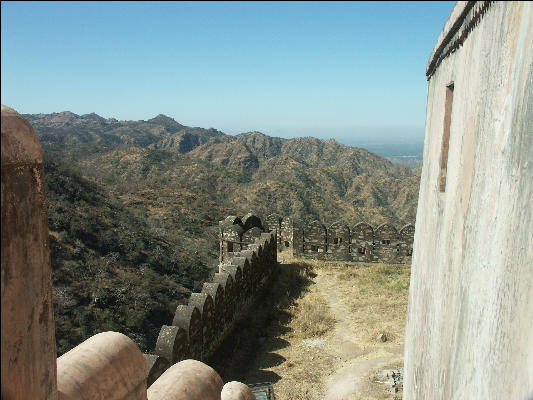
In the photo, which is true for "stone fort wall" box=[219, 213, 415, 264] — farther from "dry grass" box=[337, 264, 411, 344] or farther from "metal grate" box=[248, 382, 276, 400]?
"metal grate" box=[248, 382, 276, 400]

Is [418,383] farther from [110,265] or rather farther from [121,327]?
[110,265]

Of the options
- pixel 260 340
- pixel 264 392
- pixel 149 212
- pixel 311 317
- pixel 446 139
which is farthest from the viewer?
pixel 149 212

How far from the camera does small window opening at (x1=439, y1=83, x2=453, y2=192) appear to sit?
2990mm

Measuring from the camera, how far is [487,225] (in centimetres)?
180

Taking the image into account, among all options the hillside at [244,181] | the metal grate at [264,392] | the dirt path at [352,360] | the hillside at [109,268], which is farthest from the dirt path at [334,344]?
the hillside at [244,181]

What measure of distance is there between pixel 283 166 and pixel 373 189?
12353mm

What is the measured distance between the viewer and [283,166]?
2152 inches

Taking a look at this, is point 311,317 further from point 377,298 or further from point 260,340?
point 377,298

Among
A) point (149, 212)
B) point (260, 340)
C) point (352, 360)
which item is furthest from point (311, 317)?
point (149, 212)

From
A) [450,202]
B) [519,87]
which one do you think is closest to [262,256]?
[450,202]

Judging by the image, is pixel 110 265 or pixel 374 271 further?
pixel 110 265

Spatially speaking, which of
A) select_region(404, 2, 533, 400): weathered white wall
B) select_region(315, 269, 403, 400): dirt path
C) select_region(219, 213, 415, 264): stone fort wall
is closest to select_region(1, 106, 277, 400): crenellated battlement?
select_region(404, 2, 533, 400): weathered white wall

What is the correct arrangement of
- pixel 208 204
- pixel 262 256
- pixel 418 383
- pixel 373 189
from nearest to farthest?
pixel 418 383 → pixel 262 256 → pixel 208 204 → pixel 373 189

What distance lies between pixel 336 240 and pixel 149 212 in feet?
60.3
